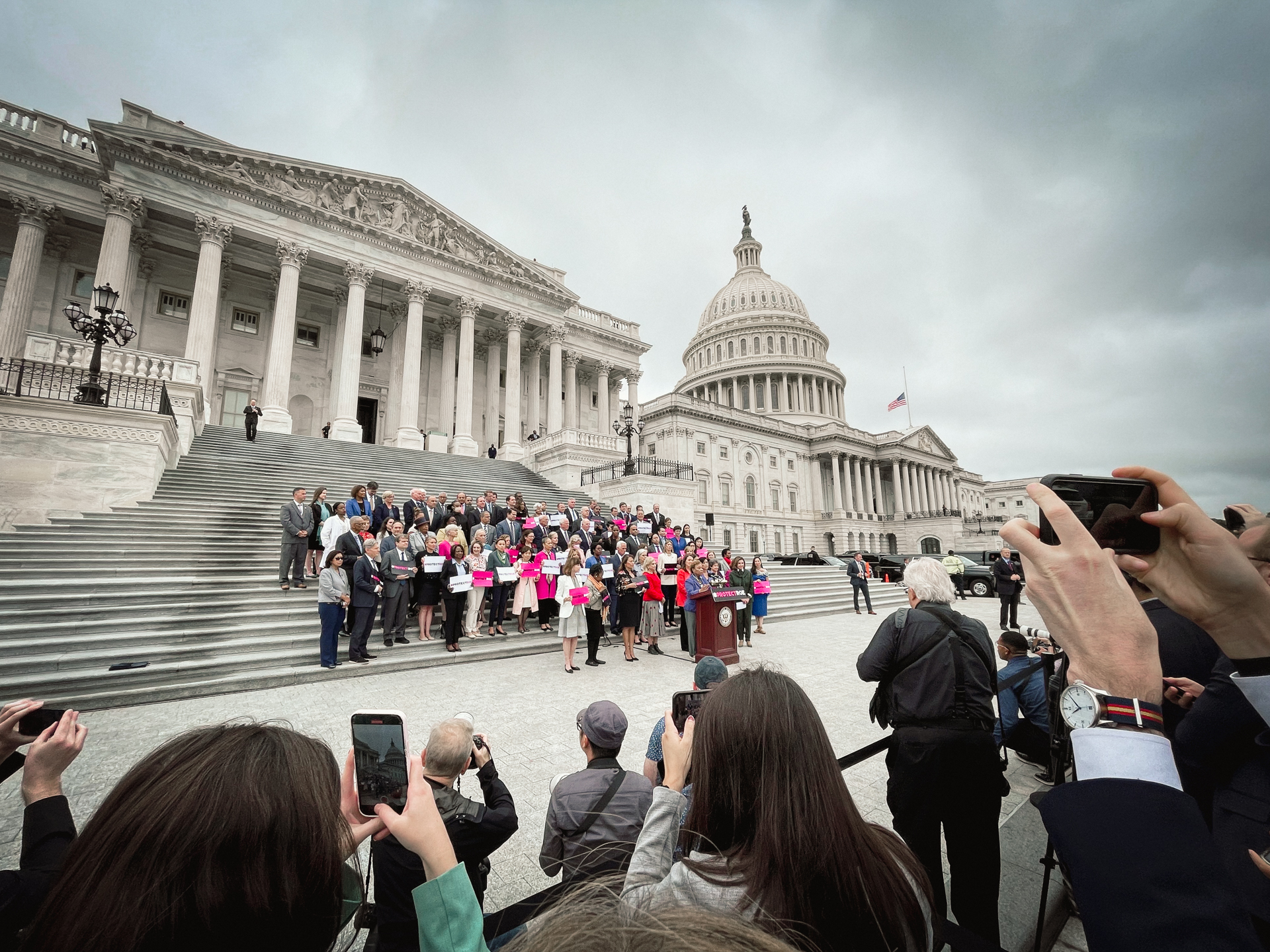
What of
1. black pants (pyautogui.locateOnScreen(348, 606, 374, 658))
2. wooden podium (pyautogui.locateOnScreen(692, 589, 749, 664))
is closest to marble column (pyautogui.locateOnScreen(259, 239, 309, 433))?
black pants (pyautogui.locateOnScreen(348, 606, 374, 658))

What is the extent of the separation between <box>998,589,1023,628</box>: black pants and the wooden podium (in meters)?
8.79

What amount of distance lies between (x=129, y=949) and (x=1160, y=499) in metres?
2.50

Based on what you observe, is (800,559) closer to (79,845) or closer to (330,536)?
(330,536)

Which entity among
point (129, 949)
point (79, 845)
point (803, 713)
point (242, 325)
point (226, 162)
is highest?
point (226, 162)

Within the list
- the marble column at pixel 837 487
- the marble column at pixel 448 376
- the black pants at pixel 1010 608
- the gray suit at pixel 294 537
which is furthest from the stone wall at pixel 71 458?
the marble column at pixel 837 487

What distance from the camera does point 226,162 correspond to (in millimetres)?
22672

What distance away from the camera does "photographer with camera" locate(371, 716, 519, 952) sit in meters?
2.11

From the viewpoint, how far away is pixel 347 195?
25797 mm

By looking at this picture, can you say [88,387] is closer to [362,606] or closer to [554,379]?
[362,606]

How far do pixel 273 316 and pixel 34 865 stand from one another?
31.5 m

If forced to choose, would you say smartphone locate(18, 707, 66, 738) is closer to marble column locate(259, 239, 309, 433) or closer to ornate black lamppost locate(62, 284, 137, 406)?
ornate black lamppost locate(62, 284, 137, 406)

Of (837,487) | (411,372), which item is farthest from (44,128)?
(837,487)

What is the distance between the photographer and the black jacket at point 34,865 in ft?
4.49

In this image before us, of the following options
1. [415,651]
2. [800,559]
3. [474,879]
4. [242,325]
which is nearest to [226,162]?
[242,325]
